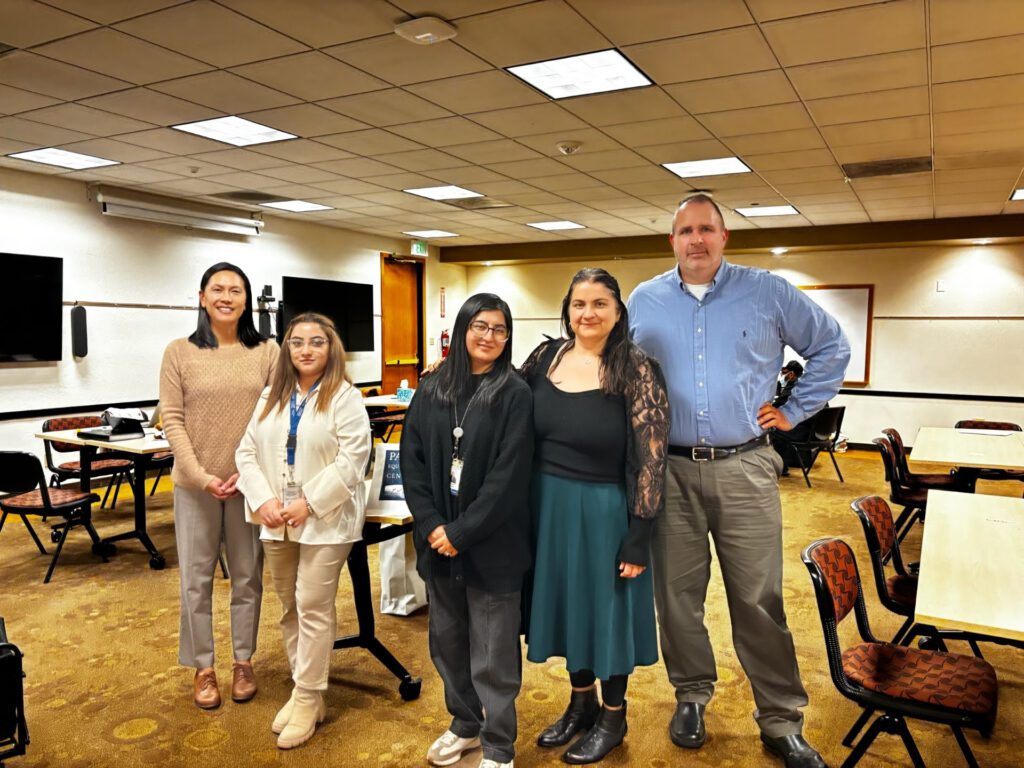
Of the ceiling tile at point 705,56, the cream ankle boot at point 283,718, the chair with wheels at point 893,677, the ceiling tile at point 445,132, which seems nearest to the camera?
the chair with wheels at point 893,677

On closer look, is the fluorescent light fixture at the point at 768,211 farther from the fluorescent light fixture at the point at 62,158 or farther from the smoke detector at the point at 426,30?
the fluorescent light fixture at the point at 62,158

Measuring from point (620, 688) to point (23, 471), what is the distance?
390cm

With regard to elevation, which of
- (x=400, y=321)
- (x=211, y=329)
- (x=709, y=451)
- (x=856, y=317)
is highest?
(x=856, y=317)

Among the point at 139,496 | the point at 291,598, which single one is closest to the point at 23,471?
the point at 139,496

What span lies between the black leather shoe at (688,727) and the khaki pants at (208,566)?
5.48ft

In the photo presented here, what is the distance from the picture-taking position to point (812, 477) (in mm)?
8117

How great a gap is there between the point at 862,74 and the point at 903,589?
2.75 meters

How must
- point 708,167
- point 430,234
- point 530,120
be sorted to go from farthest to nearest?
point 430,234 → point 708,167 → point 530,120

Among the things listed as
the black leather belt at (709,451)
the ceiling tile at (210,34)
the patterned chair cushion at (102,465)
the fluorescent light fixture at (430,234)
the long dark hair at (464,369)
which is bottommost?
the patterned chair cushion at (102,465)

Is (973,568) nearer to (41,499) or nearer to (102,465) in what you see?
(41,499)

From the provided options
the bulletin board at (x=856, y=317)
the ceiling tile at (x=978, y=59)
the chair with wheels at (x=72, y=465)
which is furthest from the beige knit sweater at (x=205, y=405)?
the bulletin board at (x=856, y=317)

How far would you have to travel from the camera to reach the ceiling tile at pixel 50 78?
403 cm

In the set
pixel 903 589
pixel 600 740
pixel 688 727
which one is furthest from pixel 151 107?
pixel 903 589

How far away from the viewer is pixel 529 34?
362 cm
